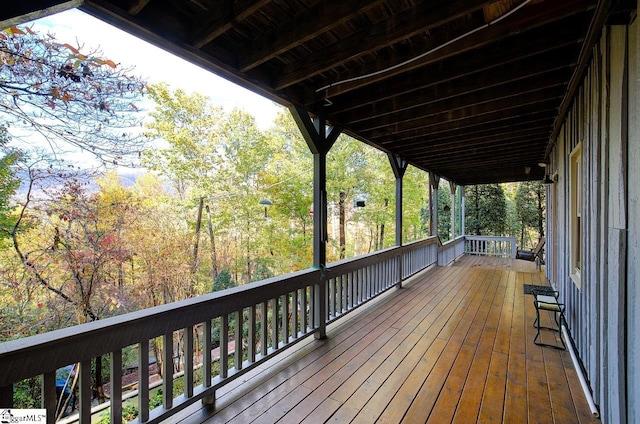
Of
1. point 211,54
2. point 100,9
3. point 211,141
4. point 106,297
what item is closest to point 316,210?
point 211,54

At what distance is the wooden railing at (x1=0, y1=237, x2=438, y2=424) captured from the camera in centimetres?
134

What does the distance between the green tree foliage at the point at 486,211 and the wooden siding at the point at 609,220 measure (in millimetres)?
12928

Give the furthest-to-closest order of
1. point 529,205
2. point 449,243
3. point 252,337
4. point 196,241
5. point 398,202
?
point 529,205
point 196,241
point 449,243
point 398,202
point 252,337

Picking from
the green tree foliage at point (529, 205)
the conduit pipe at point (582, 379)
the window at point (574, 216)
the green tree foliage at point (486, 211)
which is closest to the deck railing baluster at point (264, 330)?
the conduit pipe at point (582, 379)

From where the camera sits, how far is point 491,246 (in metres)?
10.9

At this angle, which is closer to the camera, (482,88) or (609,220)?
(609,220)

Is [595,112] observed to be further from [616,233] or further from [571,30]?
[616,233]

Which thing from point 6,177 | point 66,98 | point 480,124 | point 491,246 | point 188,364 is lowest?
point 491,246

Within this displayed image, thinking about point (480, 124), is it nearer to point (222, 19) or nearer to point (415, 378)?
point (415, 378)

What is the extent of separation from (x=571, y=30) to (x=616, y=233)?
153cm

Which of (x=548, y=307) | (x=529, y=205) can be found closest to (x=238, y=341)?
(x=548, y=307)

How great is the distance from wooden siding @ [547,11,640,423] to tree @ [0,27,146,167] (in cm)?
443

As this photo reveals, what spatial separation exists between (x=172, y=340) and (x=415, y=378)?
79.0 inches

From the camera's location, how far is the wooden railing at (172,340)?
1343 millimetres
